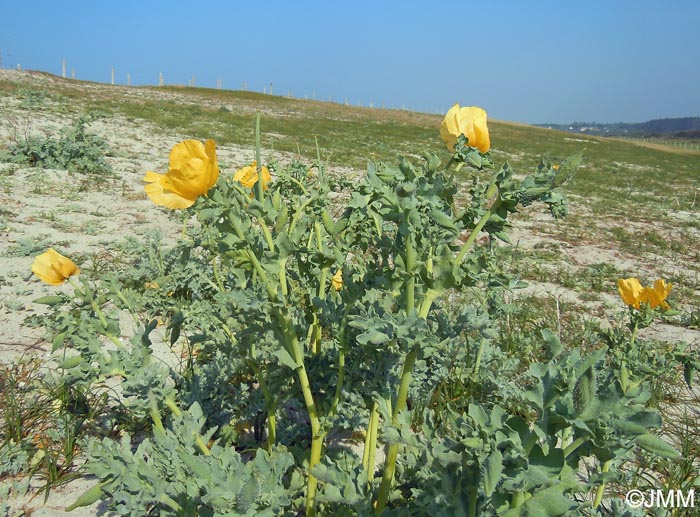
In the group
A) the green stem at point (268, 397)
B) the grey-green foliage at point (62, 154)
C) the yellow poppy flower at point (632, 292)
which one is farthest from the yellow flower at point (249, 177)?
the grey-green foliage at point (62, 154)

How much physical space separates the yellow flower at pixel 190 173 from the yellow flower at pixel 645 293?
4.83 feet

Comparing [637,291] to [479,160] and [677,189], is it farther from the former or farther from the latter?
[677,189]

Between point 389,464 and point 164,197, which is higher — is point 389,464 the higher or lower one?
the lower one

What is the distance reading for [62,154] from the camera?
6000 millimetres

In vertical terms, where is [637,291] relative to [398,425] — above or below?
above

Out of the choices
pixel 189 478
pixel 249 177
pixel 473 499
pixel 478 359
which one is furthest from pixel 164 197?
pixel 478 359

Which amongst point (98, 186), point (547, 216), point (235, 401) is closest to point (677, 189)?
point (547, 216)

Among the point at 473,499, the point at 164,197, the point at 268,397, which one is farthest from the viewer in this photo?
the point at 268,397

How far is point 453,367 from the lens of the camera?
2.28 meters

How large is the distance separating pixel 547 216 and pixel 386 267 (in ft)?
23.1

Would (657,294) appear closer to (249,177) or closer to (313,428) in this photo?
(313,428)

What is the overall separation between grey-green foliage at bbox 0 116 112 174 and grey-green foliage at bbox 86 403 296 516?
219 inches

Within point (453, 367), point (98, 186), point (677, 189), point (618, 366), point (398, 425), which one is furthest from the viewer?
point (677, 189)

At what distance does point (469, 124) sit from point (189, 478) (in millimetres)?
931
